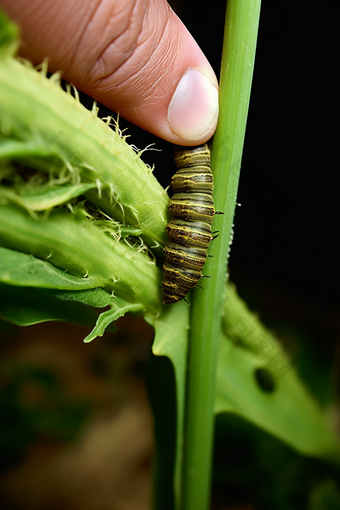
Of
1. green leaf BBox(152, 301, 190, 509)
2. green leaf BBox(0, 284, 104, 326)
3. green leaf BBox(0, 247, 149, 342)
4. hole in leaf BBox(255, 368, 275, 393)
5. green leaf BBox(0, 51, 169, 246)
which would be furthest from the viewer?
hole in leaf BBox(255, 368, 275, 393)

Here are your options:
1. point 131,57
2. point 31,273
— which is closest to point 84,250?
point 31,273

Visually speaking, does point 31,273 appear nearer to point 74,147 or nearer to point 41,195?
point 41,195

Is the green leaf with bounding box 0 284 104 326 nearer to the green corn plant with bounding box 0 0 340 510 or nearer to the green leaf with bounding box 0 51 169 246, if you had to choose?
the green corn plant with bounding box 0 0 340 510

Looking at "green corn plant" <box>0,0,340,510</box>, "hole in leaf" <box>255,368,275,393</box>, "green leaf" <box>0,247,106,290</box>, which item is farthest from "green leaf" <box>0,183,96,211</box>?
"hole in leaf" <box>255,368,275,393</box>

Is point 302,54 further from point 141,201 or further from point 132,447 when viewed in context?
point 132,447

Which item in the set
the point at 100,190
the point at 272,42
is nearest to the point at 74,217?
the point at 100,190

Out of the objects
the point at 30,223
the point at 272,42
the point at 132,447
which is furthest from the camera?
the point at 132,447
